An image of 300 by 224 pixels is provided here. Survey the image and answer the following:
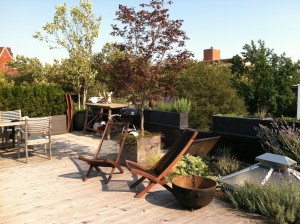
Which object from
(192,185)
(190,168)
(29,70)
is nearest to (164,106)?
(190,168)

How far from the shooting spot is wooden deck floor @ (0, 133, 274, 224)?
3.63 metres

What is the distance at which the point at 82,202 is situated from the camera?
418cm

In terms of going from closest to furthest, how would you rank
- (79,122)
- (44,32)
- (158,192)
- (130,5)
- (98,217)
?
(98,217) → (158,192) → (130,5) → (79,122) → (44,32)

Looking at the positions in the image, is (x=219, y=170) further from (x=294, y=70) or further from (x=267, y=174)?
(x=294, y=70)

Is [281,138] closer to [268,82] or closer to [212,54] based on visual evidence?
[268,82]

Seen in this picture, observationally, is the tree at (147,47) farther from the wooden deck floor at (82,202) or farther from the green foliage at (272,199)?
the green foliage at (272,199)

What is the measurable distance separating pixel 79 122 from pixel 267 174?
8173 mm

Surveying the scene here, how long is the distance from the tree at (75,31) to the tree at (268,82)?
30.3ft

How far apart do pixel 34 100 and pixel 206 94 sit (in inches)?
240

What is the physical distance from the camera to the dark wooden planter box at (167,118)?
735 cm

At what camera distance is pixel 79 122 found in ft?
36.5

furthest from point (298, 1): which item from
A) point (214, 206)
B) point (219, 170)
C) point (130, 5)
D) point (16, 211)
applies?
point (16, 211)

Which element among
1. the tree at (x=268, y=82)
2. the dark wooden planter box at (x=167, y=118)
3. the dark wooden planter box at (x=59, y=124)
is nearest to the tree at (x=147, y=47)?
the dark wooden planter box at (x=167, y=118)

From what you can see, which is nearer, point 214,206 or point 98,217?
point 98,217
